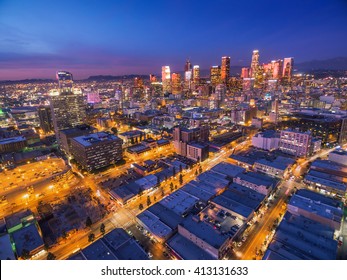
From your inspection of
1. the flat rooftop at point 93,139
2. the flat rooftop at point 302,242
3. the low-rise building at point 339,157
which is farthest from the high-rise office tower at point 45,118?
the low-rise building at point 339,157

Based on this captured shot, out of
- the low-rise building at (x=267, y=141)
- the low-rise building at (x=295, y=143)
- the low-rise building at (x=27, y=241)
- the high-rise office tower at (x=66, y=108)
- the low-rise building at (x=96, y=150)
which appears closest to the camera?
the low-rise building at (x=27, y=241)

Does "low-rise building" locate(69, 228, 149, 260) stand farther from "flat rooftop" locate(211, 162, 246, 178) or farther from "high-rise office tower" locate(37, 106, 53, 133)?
"high-rise office tower" locate(37, 106, 53, 133)

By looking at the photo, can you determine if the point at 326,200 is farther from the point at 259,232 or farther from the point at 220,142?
the point at 220,142

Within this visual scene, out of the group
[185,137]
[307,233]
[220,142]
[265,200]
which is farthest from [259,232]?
[220,142]

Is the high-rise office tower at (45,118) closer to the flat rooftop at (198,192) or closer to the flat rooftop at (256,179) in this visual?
the flat rooftop at (198,192)

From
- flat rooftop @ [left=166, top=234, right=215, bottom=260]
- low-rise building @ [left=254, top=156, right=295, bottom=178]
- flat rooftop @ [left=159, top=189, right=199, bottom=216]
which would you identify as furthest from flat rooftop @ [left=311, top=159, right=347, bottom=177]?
flat rooftop @ [left=166, top=234, right=215, bottom=260]

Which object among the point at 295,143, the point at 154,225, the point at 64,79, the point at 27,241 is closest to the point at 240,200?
the point at 154,225
